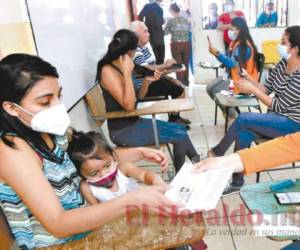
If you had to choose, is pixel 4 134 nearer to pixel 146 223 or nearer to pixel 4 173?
pixel 4 173

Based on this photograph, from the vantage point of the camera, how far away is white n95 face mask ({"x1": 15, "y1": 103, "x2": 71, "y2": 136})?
3.24 ft

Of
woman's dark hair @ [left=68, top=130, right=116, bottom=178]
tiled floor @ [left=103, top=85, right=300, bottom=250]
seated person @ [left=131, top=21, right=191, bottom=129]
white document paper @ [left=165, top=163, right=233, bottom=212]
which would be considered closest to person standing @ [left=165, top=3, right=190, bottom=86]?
seated person @ [left=131, top=21, right=191, bottom=129]

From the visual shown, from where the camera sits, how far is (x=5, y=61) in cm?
94

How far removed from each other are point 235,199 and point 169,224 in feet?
4.61

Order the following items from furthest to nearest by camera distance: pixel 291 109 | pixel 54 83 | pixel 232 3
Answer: pixel 232 3 < pixel 291 109 < pixel 54 83

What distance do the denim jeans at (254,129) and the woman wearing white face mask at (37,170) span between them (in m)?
1.39

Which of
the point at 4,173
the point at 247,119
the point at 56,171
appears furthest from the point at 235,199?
the point at 4,173

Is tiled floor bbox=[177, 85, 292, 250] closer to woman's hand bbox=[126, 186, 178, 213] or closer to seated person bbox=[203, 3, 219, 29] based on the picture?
woman's hand bbox=[126, 186, 178, 213]

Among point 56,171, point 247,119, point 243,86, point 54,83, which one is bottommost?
point 247,119

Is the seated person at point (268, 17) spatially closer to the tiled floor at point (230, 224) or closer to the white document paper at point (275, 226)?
the tiled floor at point (230, 224)

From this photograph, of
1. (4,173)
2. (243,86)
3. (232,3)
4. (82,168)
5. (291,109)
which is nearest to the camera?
(4,173)

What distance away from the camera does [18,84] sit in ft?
3.05

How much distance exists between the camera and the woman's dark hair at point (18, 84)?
3.04ft

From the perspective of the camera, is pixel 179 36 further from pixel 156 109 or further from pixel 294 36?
pixel 156 109
